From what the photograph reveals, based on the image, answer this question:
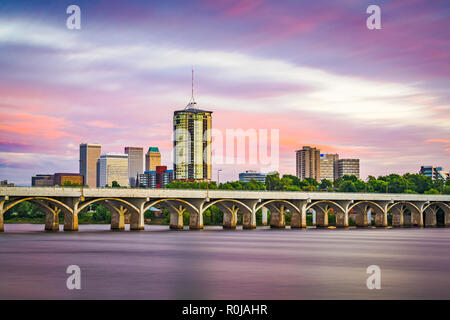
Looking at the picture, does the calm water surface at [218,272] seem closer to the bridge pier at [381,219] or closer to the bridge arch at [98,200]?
the bridge arch at [98,200]

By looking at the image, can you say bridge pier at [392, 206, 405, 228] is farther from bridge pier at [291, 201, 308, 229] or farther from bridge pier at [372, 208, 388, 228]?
bridge pier at [291, 201, 308, 229]

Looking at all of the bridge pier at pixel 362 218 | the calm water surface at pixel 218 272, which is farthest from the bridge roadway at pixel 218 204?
the calm water surface at pixel 218 272

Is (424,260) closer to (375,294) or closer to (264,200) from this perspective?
(375,294)

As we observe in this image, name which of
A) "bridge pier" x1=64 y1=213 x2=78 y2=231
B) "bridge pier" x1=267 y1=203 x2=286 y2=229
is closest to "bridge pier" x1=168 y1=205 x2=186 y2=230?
"bridge pier" x1=267 y1=203 x2=286 y2=229

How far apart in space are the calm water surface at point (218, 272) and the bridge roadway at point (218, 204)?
89.9 feet

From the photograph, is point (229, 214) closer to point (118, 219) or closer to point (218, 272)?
point (118, 219)

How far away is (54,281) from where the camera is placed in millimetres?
46344

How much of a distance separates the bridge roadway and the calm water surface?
→ 89.9ft

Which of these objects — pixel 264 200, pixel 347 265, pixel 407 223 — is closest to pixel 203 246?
pixel 347 265

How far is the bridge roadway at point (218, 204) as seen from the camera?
11231cm

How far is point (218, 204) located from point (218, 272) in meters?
92.2

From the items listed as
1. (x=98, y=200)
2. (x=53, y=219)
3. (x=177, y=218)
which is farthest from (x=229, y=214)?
(x=53, y=219)

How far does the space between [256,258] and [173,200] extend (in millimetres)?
66561

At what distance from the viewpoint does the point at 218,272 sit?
53.7 m
